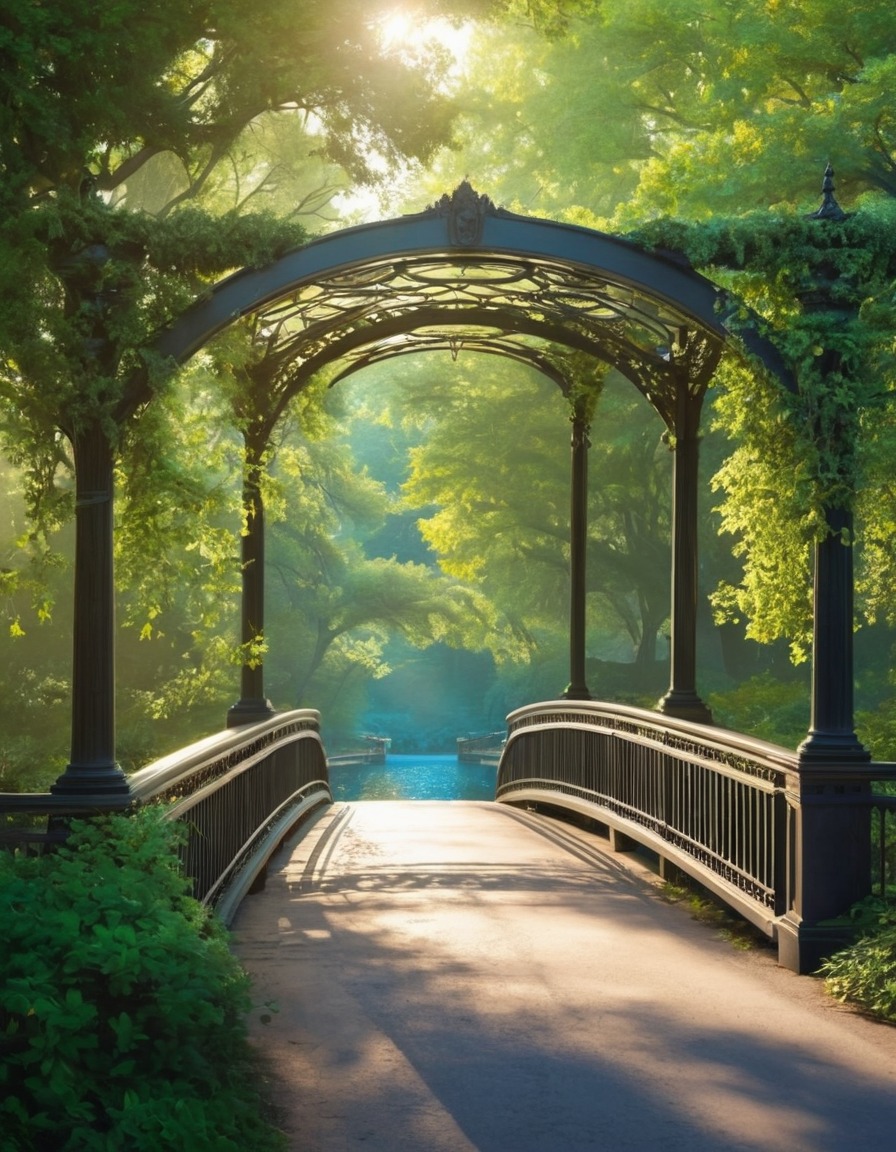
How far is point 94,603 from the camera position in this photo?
6871 millimetres

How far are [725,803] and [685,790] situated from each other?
3.22 ft

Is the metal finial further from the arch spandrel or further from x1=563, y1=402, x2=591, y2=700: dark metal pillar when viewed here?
x1=563, y1=402, x2=591, y2=700: dark metal pillar

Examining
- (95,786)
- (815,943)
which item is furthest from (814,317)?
(95,786)

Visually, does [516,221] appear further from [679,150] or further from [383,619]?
[383,619]

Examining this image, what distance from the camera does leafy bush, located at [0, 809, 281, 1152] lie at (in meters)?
3.68

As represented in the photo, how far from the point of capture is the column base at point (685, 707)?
10.8 meters

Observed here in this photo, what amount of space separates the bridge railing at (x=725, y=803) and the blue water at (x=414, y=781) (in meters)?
23.4

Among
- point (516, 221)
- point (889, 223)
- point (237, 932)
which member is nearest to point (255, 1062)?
point (237, 932)

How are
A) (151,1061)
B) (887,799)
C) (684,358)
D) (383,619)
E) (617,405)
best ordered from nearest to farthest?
1. (151,1061)
2. (887,799)
3. (684,358)
4. (617,405)
5. (383,619)

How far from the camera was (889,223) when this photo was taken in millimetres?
7176

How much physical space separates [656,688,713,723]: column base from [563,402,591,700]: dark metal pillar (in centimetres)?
274

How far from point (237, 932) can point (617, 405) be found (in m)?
19.3

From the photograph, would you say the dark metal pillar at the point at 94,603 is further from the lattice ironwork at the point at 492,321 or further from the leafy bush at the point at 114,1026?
the lattice ironwork at the point at 492,321

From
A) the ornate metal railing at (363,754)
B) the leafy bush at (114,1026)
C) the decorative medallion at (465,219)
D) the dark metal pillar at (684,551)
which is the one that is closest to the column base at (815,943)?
the leafy bush at (114,1026)
